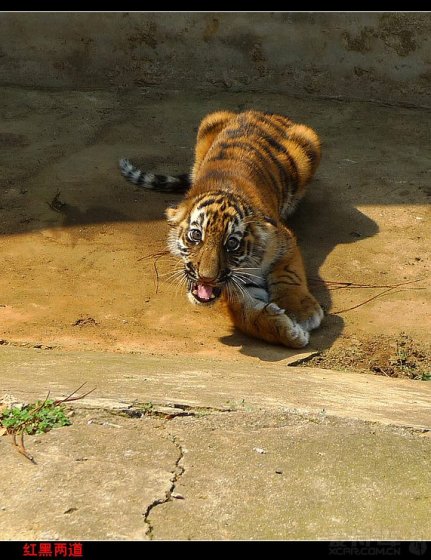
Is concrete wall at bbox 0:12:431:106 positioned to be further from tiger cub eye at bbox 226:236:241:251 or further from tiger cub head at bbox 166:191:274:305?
tiger cub eye at bbox 226:236:241:251

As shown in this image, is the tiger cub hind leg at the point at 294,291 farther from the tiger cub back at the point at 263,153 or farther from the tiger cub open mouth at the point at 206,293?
the tiger cub back at the point at 263,153

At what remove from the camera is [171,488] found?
2.49 metres

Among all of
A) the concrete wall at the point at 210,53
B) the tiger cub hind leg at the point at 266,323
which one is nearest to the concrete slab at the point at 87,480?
the tiger cub hind leg at the point at 266,323

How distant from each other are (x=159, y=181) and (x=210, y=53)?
202 centimetres

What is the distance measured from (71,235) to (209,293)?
1.42 m

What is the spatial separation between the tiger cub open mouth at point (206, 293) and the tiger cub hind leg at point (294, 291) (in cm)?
42

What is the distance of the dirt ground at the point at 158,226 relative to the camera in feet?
16.4

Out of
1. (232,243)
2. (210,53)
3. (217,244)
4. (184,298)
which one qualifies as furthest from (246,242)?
(210,53)

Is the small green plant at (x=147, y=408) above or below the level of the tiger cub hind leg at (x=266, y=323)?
above

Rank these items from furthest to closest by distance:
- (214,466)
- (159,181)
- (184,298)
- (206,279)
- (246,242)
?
(159,181) → (184,298) → (246,242) → (206,279) → (214,466)

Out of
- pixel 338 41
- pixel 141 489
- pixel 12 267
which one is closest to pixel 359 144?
pixel 338 41

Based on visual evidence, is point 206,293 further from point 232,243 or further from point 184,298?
point 184,298

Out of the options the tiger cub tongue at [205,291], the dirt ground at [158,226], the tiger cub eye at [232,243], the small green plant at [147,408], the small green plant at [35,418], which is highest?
the small green plant at [35,418]

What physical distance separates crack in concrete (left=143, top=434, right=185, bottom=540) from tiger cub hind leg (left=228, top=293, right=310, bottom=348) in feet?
7.14
